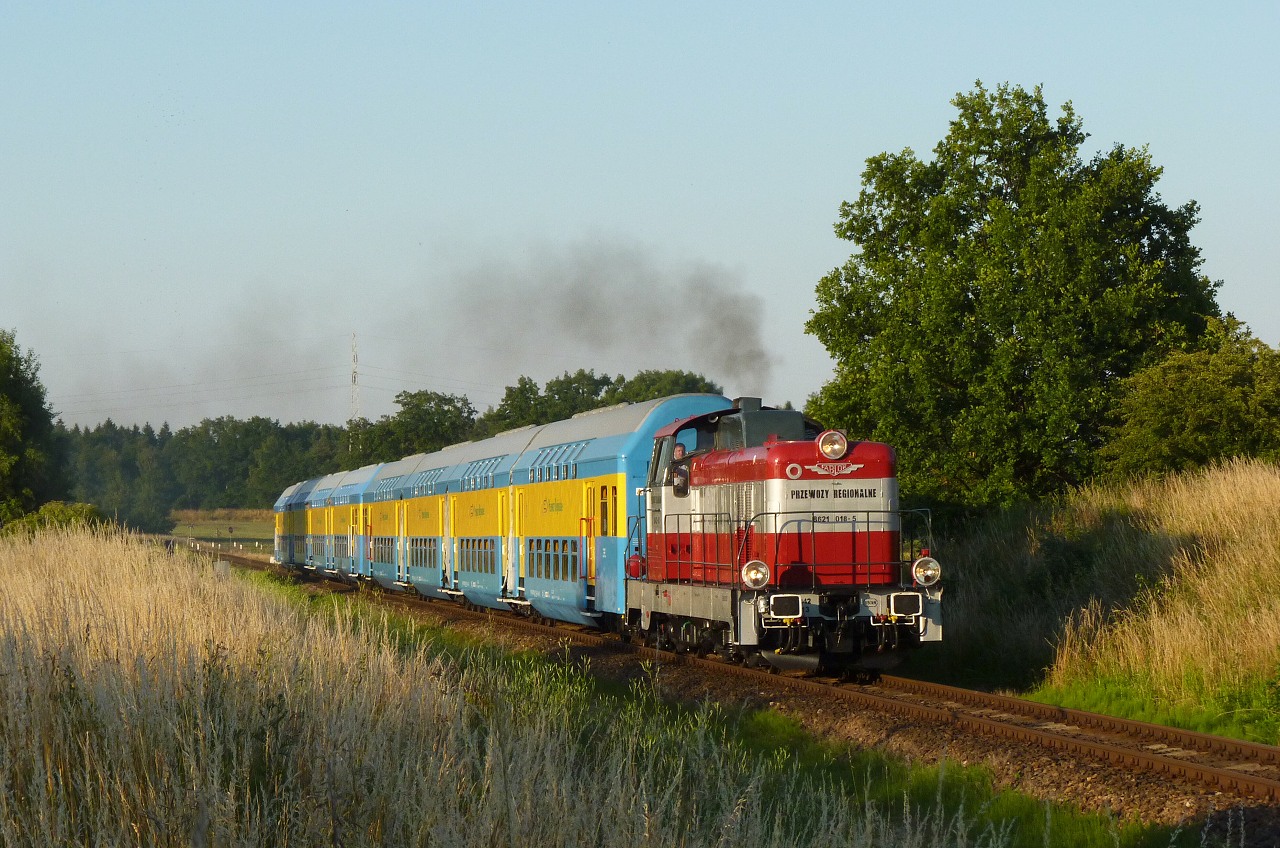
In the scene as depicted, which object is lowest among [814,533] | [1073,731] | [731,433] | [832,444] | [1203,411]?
[1073,731]

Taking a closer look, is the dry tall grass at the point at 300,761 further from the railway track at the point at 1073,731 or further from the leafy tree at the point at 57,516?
the leafy tree at the point at 57,516

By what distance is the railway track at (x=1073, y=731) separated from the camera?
982 cm

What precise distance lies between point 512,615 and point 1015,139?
18.6m

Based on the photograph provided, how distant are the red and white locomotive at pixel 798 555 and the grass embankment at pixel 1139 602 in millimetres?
2301

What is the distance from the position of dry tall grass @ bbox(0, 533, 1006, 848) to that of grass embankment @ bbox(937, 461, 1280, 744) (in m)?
5.44

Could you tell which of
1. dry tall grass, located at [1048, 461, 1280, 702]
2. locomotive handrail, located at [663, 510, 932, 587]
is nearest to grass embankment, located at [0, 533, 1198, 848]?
locomotive handrail, located at [663, 510, 932, 587]

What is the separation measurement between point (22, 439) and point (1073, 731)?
54.2 metres

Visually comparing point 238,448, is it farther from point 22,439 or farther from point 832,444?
point 832,444

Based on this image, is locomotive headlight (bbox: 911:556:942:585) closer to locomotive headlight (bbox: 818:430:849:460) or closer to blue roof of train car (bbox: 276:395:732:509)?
locomotive headlight (bbox: 818:430:849:460)

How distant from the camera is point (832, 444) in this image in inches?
587

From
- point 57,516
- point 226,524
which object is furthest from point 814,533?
point 226,524

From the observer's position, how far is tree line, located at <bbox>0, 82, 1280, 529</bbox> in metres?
25.2

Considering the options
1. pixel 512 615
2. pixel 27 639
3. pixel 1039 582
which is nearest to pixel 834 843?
pixel 27 639

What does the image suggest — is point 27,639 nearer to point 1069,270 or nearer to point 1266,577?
point 1266,577
